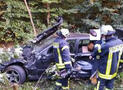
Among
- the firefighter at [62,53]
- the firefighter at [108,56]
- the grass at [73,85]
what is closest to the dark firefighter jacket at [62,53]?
the firefighter at [62,53]

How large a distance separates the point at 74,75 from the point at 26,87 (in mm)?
1463

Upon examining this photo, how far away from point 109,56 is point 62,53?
3.74 ft

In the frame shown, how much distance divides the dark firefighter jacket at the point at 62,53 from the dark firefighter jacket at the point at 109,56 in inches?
26.8

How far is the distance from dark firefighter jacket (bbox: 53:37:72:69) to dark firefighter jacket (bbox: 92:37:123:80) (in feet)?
2.24

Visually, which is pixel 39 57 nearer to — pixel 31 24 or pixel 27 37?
pixel 27 37

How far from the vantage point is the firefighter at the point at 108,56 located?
15.5ft

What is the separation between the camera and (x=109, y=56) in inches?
190

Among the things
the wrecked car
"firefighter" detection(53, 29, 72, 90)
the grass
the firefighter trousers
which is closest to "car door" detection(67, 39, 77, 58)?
the wrecked car

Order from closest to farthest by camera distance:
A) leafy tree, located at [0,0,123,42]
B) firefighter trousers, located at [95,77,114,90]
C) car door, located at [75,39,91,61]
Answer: firefighter trousers, located at [95,77,114,90] < car door, located at [75,39,91,61] < leafy tree, located at [0,0,123,42]

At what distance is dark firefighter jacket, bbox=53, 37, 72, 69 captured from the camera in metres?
5.36

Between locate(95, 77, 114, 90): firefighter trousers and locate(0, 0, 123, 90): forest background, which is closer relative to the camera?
locate(95, 77, 114, 90): firefighter trousers

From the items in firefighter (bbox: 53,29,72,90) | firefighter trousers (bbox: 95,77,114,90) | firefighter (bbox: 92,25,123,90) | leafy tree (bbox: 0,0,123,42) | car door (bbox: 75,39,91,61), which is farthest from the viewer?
leafy tree (bbox: 0,0,123,42)

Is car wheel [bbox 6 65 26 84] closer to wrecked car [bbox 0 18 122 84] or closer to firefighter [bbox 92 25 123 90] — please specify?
wrecked car [bbox 0 18 122 84]

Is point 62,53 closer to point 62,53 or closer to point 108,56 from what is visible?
point 62,53
